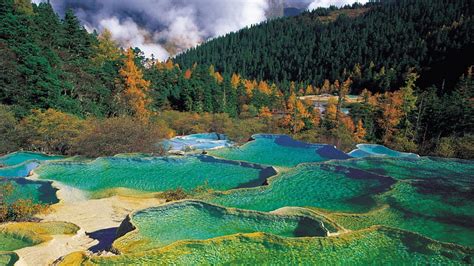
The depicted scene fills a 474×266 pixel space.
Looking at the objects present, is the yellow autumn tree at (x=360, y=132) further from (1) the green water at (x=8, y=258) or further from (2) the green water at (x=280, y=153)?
(1) the green water at (x=8, y=258)

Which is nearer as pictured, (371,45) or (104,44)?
(104,44)

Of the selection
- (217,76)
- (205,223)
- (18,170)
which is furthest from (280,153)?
(217,76)

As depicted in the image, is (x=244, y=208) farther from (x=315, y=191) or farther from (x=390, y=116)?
(x=390, y=116)

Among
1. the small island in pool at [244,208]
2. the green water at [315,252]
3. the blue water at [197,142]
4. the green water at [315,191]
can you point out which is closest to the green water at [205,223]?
the small island in pool at [244,208]

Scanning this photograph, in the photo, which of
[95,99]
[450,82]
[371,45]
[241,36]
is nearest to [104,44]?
[95,99]

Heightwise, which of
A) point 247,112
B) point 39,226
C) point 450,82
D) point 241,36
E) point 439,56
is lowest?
point 39,226

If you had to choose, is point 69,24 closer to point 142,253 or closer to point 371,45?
point 142,253

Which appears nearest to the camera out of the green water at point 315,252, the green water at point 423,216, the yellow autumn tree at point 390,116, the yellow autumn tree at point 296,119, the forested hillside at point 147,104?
the green water at point 315,252
